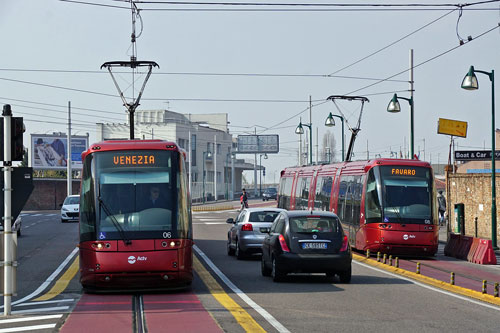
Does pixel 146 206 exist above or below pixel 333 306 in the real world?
above

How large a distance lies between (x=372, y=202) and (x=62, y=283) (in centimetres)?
1159

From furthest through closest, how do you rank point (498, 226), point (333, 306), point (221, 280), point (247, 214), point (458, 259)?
point (498, 226) → point (458, 259) → point (247, 214) → point (221, 280) → point (333, 306)

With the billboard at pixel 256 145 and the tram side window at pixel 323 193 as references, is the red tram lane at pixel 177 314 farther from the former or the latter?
the billboard at pixel 256 145

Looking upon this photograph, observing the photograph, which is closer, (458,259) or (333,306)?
(333,306)

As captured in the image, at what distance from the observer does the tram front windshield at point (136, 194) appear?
1546 cm

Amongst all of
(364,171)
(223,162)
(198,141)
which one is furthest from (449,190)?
(223,162)

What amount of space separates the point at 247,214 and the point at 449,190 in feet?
64.2

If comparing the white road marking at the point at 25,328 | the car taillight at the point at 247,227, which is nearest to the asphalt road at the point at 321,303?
the white road marking at the point at 25,328

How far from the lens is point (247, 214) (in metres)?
24.5

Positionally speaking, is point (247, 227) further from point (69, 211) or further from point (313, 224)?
point (69, 211)

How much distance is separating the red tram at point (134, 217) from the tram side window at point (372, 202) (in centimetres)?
1139

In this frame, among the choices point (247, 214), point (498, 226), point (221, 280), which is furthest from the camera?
point (498, 226)

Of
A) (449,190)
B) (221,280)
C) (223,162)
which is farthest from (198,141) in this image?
(221,280)

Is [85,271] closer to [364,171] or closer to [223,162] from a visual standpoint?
[364,171]
